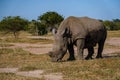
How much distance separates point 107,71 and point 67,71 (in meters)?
1.53

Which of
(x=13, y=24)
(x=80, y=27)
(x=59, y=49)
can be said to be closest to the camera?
(x=59, y=49)

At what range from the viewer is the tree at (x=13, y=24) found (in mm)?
58062

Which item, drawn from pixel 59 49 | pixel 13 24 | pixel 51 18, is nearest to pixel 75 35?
pixel 59 49

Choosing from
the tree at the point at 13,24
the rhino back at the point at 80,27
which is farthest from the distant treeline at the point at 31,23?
A: the rhino back at the point at 80,27

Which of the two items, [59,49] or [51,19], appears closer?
[59,49]

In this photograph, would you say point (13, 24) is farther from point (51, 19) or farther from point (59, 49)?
point (59, 49)

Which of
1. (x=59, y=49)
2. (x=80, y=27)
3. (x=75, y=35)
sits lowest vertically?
(x=59, y=49)

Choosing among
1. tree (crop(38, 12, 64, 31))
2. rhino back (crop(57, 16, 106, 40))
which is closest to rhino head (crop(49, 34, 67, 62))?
rhino back (crop(57, 16, 106, 40))

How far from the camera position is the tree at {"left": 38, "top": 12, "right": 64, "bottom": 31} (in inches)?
2462

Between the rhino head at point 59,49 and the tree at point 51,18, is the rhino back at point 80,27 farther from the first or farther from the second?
the tree at point 51,18

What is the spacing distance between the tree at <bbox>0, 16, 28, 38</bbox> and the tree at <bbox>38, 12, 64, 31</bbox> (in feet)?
12.8

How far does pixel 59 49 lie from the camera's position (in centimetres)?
1709

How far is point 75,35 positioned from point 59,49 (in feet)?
3.74

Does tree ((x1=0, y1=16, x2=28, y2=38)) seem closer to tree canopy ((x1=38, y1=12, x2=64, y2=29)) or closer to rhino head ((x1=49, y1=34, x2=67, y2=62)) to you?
tree canopy ((x1=38, y1=12, x2=64, y2=29))
